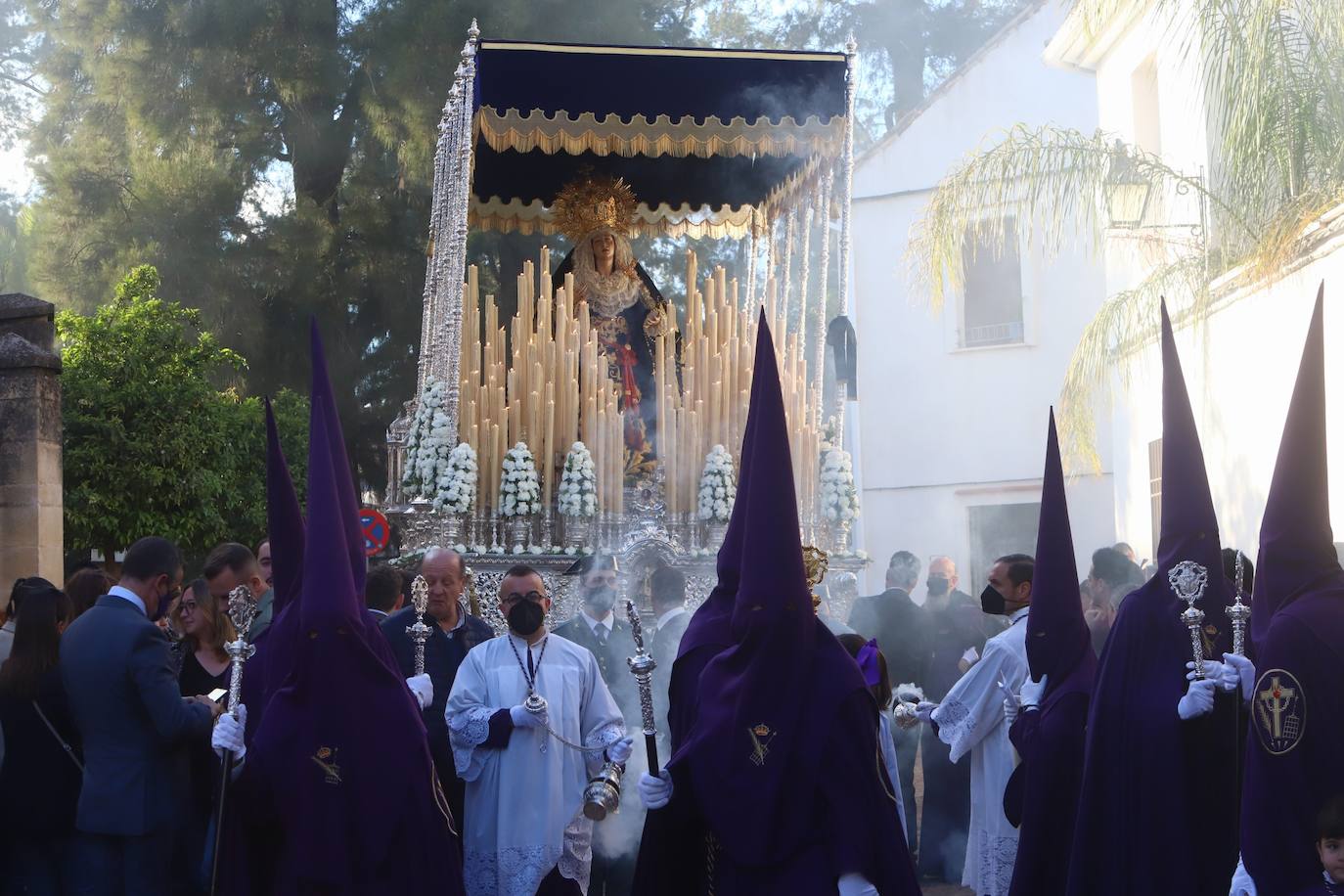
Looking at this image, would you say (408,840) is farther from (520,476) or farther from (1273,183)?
(1273,183)

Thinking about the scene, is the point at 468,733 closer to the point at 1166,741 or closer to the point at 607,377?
the point at 1166,741

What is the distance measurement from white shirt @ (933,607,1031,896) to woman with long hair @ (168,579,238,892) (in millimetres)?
3059

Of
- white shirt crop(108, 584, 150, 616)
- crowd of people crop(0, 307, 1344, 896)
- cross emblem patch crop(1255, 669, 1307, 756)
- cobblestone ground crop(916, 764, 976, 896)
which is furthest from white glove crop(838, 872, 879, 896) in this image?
cobblestone ground crop(916, 764, 976, 896)

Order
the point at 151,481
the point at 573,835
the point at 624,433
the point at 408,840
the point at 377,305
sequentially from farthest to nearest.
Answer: the point at 377,305 → the point at 151,481 → the point at 624,433 → the point at 573,835 → the point at 408,840

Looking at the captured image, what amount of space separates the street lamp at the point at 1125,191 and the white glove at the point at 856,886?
1004cm

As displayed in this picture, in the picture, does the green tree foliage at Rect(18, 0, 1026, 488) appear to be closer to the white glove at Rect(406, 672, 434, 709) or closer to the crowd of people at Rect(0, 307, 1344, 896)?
the crowd of people at Rect(0, 307, 1344, 896)

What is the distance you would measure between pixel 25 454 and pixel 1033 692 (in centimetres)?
733

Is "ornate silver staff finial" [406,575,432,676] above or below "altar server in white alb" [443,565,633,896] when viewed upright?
above

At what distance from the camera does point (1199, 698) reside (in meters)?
5.11

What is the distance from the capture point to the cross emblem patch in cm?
459

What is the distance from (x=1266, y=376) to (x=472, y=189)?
21.9ft

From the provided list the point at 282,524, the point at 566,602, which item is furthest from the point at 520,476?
the point at 282,524

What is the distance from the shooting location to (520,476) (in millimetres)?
10703

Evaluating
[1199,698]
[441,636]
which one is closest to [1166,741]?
[1199,698]
